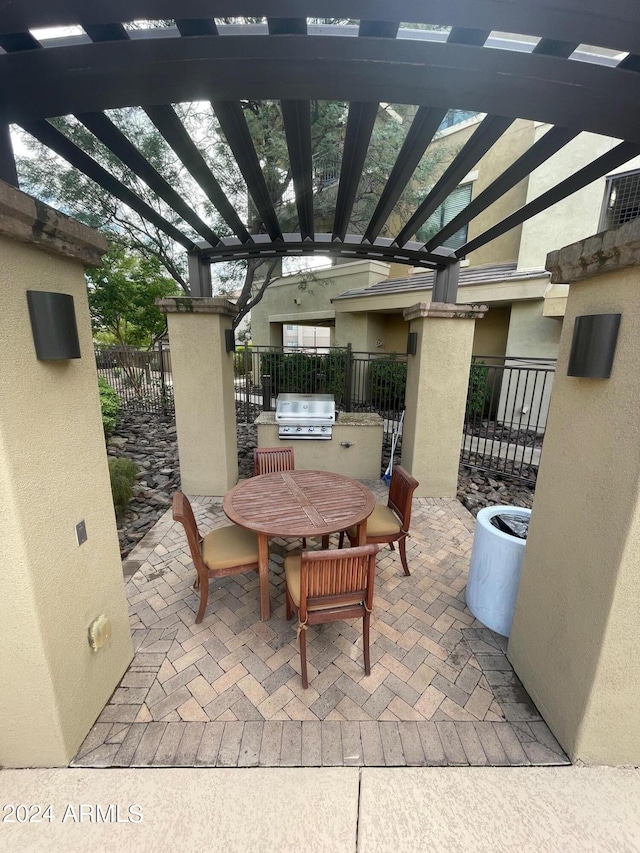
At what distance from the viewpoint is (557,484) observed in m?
2.18

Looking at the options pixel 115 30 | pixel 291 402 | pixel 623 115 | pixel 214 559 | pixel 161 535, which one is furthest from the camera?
pixel 291 402

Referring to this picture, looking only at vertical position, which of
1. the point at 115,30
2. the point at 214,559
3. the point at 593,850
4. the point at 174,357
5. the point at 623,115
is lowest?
the point at 593,850

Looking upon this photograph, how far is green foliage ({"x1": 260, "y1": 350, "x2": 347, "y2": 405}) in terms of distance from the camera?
9602mm

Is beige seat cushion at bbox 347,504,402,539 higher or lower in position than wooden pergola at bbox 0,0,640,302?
lower

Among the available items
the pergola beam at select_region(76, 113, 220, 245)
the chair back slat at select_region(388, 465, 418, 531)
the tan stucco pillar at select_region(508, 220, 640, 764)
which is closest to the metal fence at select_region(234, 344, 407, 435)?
the chair back slat at select_region(388, 465, 418, 531)

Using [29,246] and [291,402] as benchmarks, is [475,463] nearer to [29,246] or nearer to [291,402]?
[291,402]

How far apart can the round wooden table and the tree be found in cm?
868

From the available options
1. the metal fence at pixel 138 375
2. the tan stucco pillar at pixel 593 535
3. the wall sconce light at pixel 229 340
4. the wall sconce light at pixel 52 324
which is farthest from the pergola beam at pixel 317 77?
Result: the metal fence at pixel 138 375

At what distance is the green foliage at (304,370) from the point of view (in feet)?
31.5

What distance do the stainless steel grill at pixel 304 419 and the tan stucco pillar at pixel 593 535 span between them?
142 inches

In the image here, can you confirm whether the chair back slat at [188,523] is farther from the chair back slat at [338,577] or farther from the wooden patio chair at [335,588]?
the chair back slat at [338,577]

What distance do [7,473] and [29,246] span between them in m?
1.04

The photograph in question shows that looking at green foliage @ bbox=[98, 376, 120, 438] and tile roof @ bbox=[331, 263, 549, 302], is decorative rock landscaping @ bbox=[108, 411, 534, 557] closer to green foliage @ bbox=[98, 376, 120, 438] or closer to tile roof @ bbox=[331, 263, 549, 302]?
green foliage @ bbox=[98, 376, 120, 438]

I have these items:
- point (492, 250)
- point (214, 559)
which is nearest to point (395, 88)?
point (214, 559)
